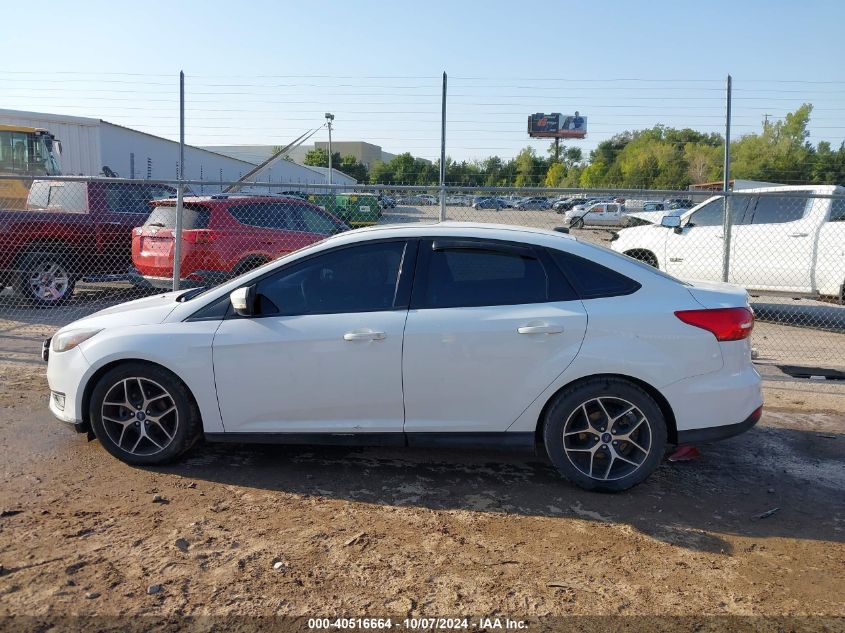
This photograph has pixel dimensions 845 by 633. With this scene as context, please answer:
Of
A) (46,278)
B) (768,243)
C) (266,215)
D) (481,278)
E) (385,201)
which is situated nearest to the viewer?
(481,278)

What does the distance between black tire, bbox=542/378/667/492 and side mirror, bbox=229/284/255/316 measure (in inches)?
77.2

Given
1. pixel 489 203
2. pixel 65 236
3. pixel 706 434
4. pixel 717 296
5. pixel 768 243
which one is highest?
pixel 489 203

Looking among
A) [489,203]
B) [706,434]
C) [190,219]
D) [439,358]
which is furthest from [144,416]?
[190,219]

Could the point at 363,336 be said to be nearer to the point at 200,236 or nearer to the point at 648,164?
the point at 200,236

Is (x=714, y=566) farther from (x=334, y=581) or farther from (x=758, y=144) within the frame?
(x=758, y=144)

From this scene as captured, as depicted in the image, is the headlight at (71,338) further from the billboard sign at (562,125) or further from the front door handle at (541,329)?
the billboard sign at (562,125)

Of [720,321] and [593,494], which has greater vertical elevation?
[720,321]

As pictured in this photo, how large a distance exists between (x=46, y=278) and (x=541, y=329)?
9.28m

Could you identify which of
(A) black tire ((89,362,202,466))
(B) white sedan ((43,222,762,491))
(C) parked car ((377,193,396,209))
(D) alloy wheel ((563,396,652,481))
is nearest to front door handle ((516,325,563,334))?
(B) white sedan ((43,222,762,491))

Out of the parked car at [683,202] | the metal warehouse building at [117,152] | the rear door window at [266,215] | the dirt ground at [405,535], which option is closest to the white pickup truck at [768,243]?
the parked car at [683,202]

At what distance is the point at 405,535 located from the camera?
404 cm

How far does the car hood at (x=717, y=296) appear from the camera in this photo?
4.58m

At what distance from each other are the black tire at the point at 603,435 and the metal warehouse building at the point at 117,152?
1507cm

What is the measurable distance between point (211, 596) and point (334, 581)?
0.55 metres
